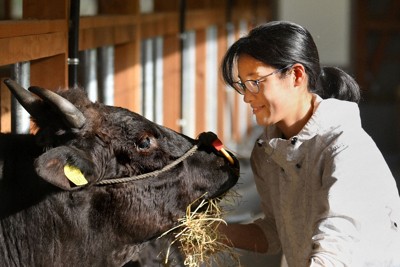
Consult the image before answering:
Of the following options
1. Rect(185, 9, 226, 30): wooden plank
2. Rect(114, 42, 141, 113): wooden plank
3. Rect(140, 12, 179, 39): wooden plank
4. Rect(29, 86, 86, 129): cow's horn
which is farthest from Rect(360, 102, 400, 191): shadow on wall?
Rect(29, 86, 86, 129): cow's horn

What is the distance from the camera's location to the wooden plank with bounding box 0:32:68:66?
14.6 ft

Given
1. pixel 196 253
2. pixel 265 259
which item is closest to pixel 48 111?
pixel 196 253

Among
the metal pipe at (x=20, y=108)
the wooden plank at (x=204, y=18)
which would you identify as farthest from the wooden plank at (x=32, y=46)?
the wooden plank at (x=204, y=18)

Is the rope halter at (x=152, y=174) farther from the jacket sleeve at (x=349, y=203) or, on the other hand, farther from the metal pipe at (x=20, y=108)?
the metal pipe at (x=20, y=108)

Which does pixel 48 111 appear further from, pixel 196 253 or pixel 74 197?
pixel 196 253

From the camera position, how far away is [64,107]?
13.1 ft

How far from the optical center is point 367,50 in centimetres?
2072

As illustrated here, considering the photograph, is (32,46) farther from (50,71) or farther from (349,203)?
(349,203)

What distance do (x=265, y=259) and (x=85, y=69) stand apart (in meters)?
1.63

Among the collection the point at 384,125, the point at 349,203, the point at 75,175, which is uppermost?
the point at 75,175

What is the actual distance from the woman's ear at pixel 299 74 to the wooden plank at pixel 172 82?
15.4ft

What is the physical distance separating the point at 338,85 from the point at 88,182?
Answer: 1294mm

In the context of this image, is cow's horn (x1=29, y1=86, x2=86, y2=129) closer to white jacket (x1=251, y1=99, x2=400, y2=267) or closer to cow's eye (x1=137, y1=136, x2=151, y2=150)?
cow's eye (x1=137, y1=136, x2=151, y2=150)

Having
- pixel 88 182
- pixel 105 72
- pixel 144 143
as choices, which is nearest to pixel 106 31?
pixel 105 72
